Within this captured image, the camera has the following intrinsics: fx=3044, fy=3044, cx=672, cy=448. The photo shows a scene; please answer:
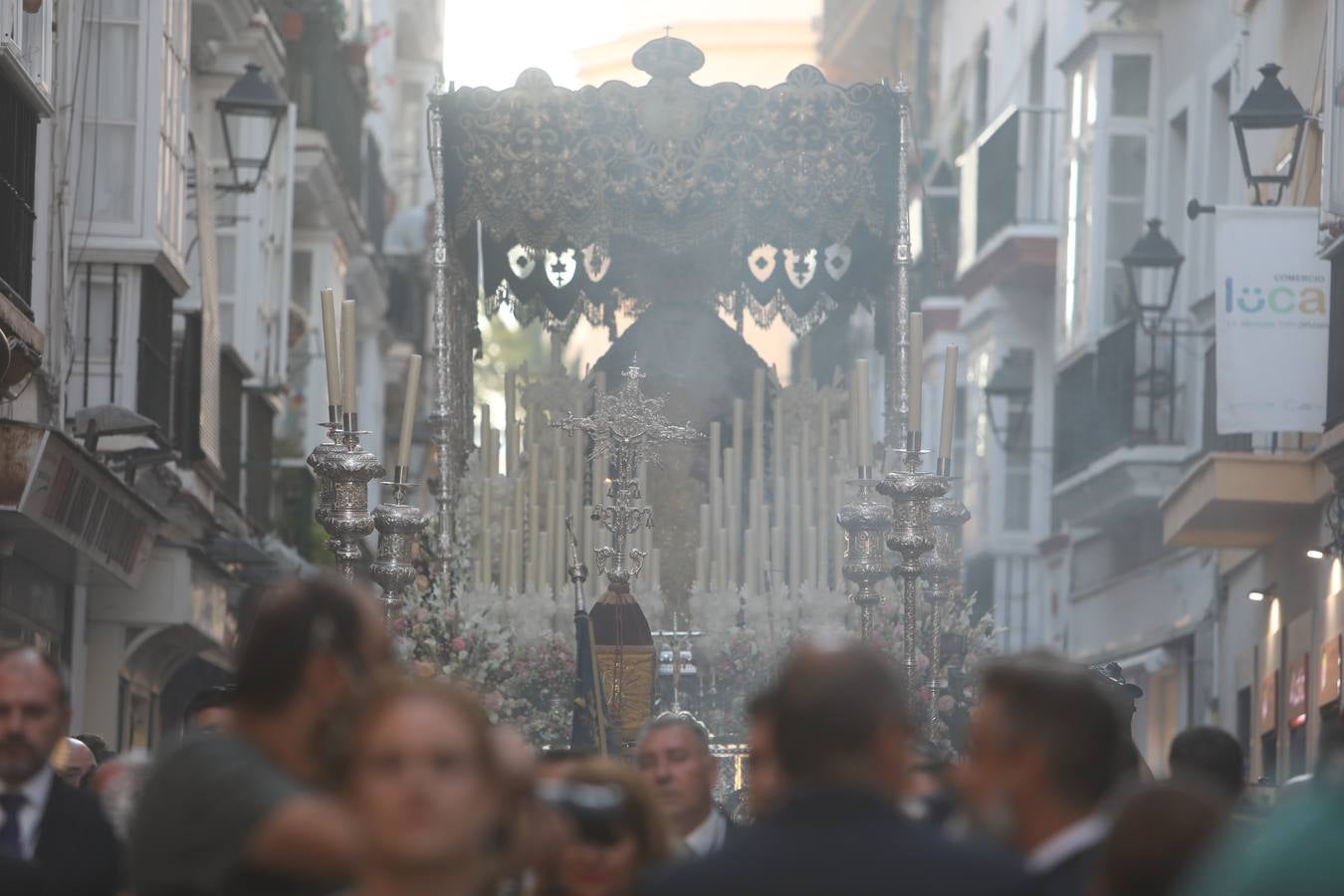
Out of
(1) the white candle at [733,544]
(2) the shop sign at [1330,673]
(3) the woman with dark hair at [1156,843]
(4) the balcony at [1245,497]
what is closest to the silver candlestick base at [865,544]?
(1) the white candle at [733,544]

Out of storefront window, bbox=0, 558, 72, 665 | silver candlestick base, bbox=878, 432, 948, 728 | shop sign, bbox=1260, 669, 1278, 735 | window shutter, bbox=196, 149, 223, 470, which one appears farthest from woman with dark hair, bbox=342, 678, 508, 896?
shop sign, bbox=1260, 669, 1278, 735

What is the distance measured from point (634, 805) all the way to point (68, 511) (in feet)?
34.1

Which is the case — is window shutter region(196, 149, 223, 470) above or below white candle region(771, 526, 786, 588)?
above

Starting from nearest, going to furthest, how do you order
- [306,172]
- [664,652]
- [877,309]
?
[664,652], [877,309], [306,172]

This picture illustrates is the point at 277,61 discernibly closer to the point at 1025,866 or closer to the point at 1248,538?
the point at 1248,538

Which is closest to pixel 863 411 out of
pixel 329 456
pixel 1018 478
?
pixel 329 456

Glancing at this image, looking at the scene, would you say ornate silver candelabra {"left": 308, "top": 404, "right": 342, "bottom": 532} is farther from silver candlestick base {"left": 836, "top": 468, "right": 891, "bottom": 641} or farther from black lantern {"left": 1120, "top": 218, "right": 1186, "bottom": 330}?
black lantern {"left": 1120, "top": 218, "right": 1186, "bottom": 330}

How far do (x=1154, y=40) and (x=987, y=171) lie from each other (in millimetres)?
4639

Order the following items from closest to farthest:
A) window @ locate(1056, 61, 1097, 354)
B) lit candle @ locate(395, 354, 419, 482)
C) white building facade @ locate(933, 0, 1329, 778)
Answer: lit candle @ locate(395, 354, 419, 482), white building facade @ locate(933, 0, 1329, 778), window @ locate(1056, 61, 1097, 354)

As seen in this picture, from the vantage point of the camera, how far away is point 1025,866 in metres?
4.43

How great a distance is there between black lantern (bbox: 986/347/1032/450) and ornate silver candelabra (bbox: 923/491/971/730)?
12309 millimetres

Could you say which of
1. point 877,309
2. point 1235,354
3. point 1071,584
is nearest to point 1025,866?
point 877,309

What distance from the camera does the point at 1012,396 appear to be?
29.3m

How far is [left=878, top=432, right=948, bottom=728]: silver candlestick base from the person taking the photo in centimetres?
1212
